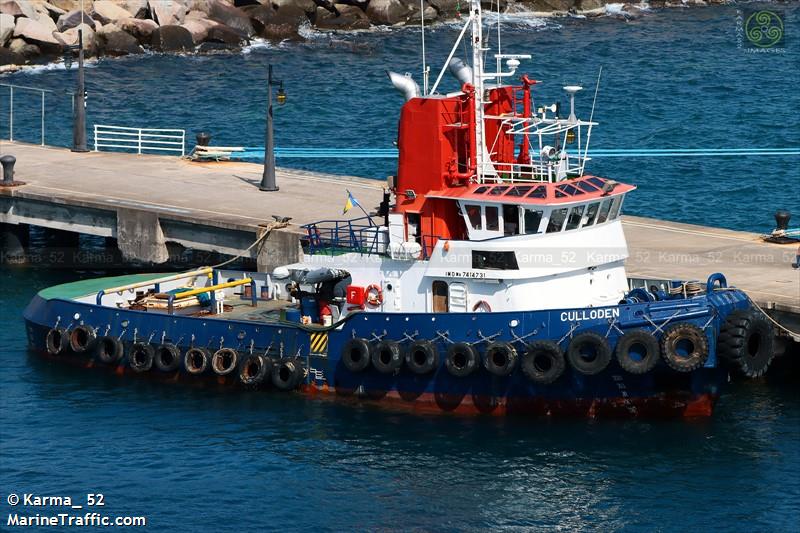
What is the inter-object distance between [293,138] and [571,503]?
3532cm

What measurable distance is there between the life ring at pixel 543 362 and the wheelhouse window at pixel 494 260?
1.66m

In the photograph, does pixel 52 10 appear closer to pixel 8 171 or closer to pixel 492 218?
pixel 8 171

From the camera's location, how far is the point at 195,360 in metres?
32.3

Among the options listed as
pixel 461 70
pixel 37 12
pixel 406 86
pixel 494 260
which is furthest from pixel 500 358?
pixel 37 12

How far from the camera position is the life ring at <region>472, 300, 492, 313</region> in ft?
98.1

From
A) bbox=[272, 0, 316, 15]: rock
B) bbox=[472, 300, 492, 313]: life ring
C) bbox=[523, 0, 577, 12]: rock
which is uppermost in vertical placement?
bbox=[523, 0, 577, 12]: rock

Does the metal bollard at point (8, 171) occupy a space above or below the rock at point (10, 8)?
below

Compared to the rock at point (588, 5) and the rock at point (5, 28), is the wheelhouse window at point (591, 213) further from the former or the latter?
the rock at point (588, 5)

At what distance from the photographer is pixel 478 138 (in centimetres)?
2998

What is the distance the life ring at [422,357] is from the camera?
97.7 ft

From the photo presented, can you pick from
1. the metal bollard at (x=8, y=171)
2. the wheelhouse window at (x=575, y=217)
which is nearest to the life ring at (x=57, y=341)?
the metal bollard at (x=8, y=171)

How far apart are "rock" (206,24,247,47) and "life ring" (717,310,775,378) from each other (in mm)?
47638

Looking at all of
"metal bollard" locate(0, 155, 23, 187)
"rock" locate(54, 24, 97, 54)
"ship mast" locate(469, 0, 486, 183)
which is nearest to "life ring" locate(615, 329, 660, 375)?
"ship mast" locate(469, 0, 486, 183)

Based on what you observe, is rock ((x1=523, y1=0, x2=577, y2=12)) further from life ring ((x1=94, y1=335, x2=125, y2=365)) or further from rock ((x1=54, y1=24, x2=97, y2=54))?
life ring ((x1=94, y1=335, x2=125, y2=365))
